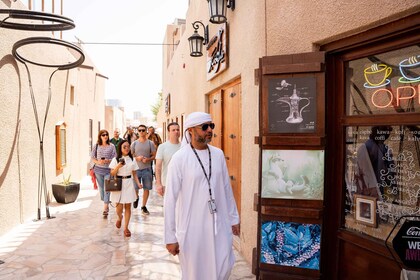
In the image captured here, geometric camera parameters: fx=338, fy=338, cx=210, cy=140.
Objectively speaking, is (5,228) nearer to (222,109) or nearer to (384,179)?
(222,109)

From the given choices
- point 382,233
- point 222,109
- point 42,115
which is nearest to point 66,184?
point 42,115

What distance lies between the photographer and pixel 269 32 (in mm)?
4059

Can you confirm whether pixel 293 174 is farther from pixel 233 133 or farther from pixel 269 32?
pixel 233 133

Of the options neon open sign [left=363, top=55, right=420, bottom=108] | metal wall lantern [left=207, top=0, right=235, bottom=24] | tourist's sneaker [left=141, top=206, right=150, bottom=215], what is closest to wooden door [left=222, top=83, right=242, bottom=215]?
metal wall lantern [left=207, top=0, right=235, bottom=24]

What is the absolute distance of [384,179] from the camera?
3.04 metres

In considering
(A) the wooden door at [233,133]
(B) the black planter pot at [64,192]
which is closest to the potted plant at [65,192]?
(B) the black planter pot at [64,192]

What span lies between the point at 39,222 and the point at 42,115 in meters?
2.74

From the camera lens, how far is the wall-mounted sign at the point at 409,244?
1.80 metres

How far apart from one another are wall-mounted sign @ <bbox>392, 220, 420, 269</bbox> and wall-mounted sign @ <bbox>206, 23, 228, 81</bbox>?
4522 millimetres

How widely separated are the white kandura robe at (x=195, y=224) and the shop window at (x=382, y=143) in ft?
4.44

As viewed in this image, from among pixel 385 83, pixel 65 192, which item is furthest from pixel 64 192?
pixel 385 83

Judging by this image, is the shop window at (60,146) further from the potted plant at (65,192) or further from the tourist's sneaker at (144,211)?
the tourist's sneaker at (144,211)

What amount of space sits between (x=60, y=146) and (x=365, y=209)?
30.0 ft

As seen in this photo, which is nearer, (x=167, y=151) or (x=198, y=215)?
(x=198, y=215)
